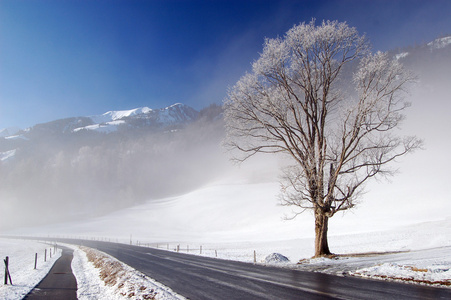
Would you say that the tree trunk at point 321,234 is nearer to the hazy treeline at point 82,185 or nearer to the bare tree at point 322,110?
the bare tree at point 322,110

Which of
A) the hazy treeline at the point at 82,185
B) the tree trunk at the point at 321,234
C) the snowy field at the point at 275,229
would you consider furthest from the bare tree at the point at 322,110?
the hazy treeline at the point at 82,185

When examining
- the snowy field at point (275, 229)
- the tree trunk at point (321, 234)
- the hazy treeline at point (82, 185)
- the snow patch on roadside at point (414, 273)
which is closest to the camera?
the snow patch on roadside at point (414, 273)

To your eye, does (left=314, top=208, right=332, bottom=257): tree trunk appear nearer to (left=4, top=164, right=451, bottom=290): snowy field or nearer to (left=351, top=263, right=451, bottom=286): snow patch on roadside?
(left=4, top=164, right=451, bottom=290): snowy field

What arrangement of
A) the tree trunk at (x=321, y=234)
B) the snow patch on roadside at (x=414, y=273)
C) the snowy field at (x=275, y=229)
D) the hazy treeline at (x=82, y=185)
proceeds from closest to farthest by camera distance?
the snow patch on roadside at (x=414, y=273) < the snowy field at (x=275, y=229) < the tree trunk at (x=321, y=234) < the hazy treeline at (x=82, y=185)

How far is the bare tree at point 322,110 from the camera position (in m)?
16.2

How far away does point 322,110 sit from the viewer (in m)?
17.7

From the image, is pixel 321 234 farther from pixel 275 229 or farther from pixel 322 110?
pixel 275 229

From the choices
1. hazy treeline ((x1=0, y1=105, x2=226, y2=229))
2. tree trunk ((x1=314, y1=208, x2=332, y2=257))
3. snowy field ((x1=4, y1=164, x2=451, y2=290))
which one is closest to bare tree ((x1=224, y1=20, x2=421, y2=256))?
tree trunk ((x1=314, y1=208, x2=332, y2=257))

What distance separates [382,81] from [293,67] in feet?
17.1

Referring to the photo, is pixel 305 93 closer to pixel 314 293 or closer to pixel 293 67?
pixel 293 67

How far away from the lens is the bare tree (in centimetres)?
1619

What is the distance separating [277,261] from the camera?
62.2 feet

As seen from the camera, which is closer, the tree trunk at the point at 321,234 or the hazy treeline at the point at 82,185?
the tree trunk at the point at 321,234

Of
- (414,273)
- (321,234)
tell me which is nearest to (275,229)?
(321,234)
